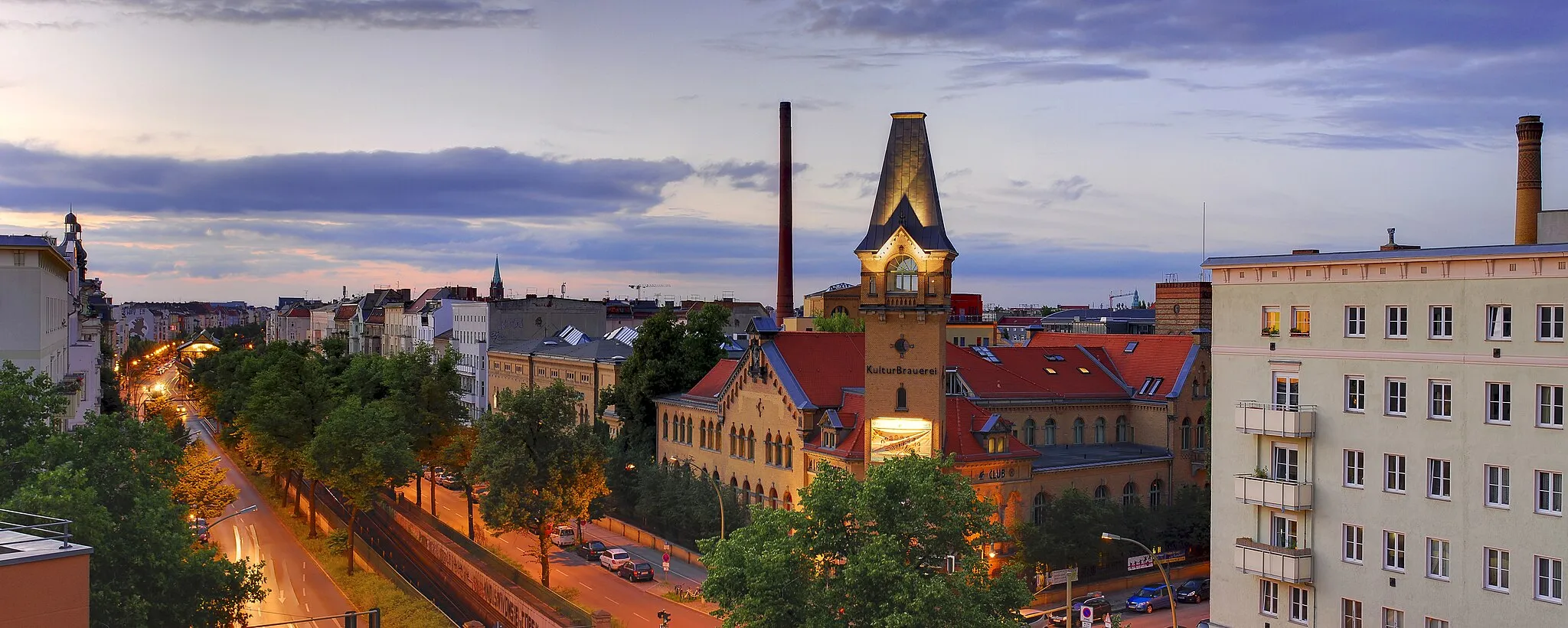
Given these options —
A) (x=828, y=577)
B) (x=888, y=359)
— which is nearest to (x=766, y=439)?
(x=888, y=359)

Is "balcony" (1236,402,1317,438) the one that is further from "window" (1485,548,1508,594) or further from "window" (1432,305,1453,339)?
"window" (1485,548,1508,594)

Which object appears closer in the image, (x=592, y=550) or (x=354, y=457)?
(x=354, y=457)

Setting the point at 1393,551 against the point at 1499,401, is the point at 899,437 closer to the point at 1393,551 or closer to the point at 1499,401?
the point at 1393,551

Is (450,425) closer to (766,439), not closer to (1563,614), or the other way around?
(766,439)

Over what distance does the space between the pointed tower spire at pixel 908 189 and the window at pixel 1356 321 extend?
2738 centimetres

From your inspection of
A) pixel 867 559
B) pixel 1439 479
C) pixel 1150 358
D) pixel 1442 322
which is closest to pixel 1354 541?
pixel 1439 479

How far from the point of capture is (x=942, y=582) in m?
39.2

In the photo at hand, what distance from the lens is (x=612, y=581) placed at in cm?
7394

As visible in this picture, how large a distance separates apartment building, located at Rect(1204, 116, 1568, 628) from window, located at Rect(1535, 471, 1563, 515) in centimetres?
7

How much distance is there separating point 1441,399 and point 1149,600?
2690cm

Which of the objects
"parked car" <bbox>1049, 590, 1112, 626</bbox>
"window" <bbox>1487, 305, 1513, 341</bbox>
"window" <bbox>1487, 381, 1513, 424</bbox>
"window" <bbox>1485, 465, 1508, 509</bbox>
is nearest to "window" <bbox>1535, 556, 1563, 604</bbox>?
"window" <bbox>1485, 465, 1508, 509</bbox>

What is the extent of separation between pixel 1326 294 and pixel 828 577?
69.5 ft

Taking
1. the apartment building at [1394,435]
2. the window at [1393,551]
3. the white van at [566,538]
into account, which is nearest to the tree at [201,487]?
the white van at [566,538]

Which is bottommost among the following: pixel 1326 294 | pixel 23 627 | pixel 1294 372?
pixel 23 627
